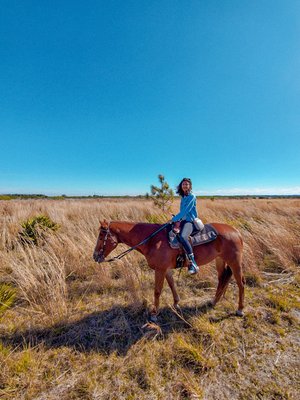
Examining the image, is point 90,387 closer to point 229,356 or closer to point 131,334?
point 131,334

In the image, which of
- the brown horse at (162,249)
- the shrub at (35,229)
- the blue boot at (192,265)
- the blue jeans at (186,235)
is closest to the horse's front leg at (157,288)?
the brown horse at (162,249)

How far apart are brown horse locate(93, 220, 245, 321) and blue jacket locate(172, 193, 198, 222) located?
1.41 ft

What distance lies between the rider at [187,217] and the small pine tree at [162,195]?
739 centimetres

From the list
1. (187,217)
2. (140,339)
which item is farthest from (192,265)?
(140,339)

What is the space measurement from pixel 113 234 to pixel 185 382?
91.2 inches

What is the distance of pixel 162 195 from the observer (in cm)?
1130

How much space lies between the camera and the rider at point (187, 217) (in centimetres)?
316

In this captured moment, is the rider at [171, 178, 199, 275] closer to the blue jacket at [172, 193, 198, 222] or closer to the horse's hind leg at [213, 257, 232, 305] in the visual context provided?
the blue jacket at [172, 193, 198, 222]

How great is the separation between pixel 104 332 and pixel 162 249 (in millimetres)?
1650

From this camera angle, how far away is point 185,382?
6.71 feet

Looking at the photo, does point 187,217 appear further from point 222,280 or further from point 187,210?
point 222,280

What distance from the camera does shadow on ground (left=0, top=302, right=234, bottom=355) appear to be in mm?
2621

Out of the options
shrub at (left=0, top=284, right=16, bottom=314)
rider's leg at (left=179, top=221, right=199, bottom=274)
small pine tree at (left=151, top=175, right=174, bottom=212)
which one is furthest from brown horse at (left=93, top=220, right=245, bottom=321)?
small pine tree at (left=151, top=175, right=174, bottom=212)

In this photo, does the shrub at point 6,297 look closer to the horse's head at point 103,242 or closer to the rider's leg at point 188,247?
the horse's head at point 103,242
